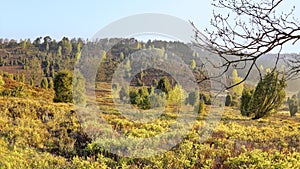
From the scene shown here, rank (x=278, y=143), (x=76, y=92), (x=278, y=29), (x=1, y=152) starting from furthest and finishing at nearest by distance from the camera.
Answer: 1. (x=76, y=92)
2. (x=278, y=143)
3. (x=1, y=152)
4. (x=278, y=29)

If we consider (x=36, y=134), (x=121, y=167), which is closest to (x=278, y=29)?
(x=121, y=167)

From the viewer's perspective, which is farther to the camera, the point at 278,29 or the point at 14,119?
the point at 14,119

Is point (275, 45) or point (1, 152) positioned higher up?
point (275, 45)

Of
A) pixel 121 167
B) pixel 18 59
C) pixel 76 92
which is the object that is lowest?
pixel 121 167

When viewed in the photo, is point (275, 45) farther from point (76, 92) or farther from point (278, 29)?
point (76, 92)

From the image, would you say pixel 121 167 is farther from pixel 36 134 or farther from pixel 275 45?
pixel 275 45

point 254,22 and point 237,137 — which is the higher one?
point 254,22

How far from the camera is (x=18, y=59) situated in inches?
2525

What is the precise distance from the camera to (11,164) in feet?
18.4

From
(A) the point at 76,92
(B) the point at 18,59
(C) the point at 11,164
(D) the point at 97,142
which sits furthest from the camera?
(B) the point at 18,59

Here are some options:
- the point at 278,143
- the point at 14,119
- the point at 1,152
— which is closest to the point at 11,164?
the point at 1,152

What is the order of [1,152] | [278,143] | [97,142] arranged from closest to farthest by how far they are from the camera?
[1,152] < [97,142] < [278,143]

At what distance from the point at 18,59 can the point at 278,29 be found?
66.3m

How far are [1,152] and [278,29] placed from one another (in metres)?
5.22
